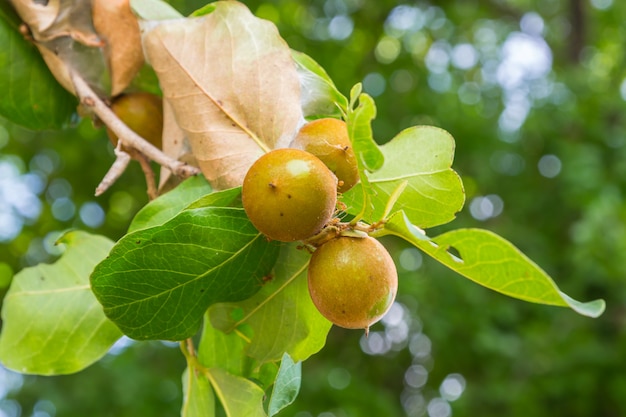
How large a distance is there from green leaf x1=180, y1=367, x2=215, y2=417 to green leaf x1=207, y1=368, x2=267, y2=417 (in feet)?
0.05

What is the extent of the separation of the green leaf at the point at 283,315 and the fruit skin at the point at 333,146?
13 cm

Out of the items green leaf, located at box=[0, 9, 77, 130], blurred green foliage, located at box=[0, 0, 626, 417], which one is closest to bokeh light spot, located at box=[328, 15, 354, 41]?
blurred green foliage, located at box=[0, 0, 626, 417]

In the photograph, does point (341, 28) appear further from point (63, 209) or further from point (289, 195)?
point (289, 195)

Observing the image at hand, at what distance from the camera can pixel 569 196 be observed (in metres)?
4.62

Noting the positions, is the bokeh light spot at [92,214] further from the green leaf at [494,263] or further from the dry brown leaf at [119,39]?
the green leaf at [494,263]

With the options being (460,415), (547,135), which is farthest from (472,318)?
(547,135)

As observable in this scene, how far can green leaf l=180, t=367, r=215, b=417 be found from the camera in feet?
3.43

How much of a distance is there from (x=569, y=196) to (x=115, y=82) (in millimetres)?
4016

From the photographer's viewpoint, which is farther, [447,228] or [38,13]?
[447,228]

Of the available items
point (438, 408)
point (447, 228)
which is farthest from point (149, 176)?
point (438, 408)

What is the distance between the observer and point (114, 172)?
97 centimetres

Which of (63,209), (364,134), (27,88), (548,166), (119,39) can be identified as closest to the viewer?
(364,134)

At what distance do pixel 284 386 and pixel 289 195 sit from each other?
242 mm

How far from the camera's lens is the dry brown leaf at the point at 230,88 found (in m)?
0.94
